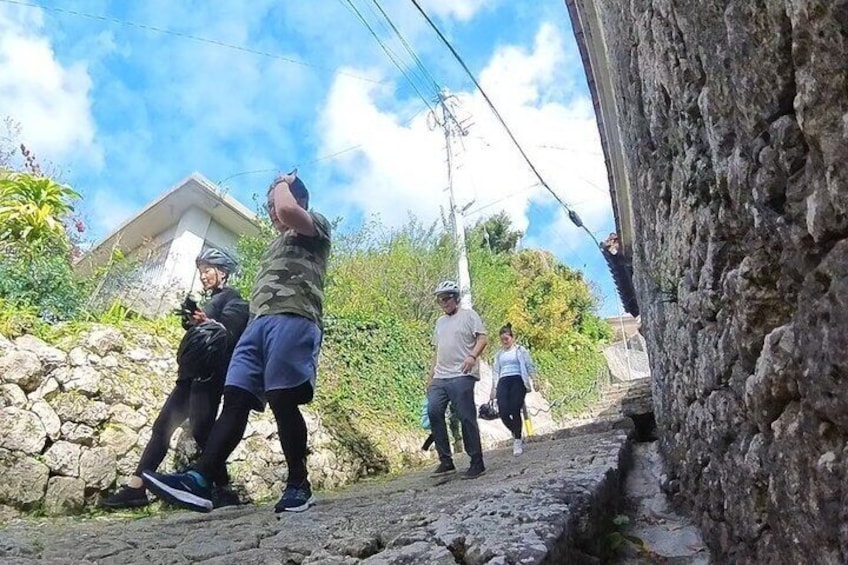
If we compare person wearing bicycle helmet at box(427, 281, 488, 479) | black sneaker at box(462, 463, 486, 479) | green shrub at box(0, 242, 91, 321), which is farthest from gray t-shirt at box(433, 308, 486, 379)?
green shrub at box(0, 242, 91, 321)

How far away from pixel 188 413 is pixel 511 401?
4.22 m

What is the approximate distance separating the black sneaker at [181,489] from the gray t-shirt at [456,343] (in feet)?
7.65

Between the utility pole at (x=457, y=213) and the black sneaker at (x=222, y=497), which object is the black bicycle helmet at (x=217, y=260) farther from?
the utility pole at (x=457, y=213)

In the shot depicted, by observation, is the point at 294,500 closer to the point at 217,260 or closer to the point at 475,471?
the point at 217,260

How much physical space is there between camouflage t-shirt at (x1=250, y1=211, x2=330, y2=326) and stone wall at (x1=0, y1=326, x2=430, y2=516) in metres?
2.09

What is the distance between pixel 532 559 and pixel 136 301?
305 inches

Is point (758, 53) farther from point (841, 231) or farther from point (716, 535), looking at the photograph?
point (716, 535)

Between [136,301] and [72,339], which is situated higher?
[136,301]

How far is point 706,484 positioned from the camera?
2107 mm

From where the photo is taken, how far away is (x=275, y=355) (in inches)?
112

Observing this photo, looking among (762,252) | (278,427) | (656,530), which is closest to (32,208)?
(278,427)

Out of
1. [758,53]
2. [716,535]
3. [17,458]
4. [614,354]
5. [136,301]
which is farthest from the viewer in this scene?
[614,354]

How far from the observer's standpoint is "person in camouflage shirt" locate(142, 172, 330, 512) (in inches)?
111

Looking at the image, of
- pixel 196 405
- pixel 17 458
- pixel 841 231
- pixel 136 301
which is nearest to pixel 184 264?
pixel 136 301
